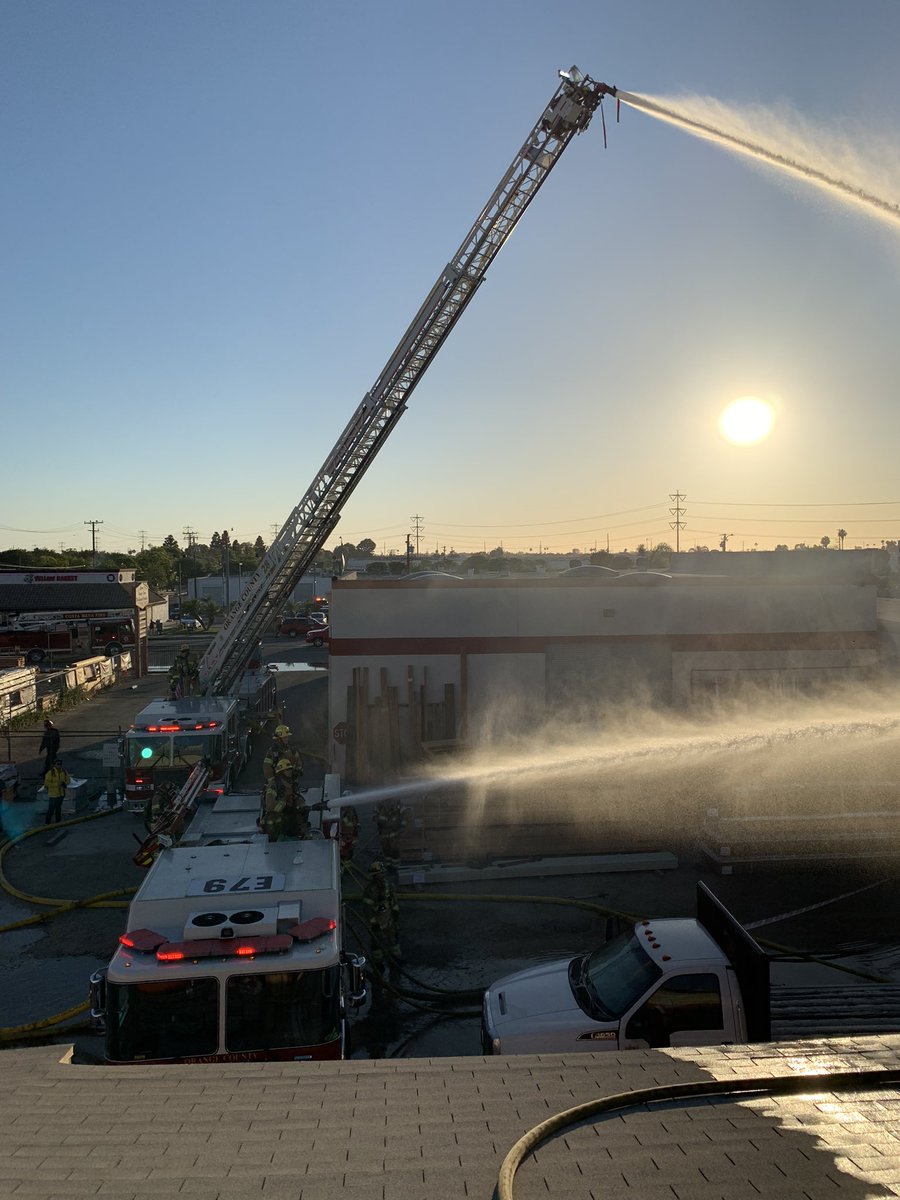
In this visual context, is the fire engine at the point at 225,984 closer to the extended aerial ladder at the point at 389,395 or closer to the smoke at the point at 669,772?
the smoke at the point at 669,772

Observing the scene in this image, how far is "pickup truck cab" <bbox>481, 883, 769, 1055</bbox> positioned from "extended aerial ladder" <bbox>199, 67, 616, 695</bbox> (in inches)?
466

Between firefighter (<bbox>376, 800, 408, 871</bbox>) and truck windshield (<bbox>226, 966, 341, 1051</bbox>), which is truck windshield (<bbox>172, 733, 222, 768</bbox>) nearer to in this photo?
firefighter (<bbox>376, 800, 408, 871</bbox>)

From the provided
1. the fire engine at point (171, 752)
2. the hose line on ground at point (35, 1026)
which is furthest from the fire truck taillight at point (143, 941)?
the fire engine at point (171, 752)

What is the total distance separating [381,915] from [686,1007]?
140 inches

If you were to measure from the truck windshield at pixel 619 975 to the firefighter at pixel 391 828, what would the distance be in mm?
4407

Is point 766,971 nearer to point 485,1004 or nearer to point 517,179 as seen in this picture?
point 485,1004

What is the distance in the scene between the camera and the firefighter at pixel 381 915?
8.76 metres

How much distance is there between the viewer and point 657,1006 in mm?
6227

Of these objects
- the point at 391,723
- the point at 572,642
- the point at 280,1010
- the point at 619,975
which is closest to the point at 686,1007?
the point at 619,975

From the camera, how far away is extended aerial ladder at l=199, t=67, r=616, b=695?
15.2m

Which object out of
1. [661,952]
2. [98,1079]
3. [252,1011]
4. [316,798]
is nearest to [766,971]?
[661,952]

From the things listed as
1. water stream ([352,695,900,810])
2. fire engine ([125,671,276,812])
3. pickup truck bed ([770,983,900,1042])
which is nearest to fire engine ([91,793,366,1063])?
pickup truck bed ([770,983,900,1042])

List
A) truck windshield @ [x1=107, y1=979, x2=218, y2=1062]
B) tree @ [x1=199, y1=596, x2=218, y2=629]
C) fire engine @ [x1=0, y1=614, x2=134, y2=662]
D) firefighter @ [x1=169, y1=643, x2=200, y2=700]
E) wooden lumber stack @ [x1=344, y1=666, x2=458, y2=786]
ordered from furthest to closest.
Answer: tree @ [x1=199, y1=596, x2=218, y2=629] < fire engine @ [x1=0, y1=614, x2=134, y2=662] < firefighter @ [x1=169, y1=643, x2=200, y2=700] < wooden lumber stack @ [x1=344, y1=666, x2=458, y2=786] < truck windshield @ [x1=107, y1=979, x2=218, y2=1062]

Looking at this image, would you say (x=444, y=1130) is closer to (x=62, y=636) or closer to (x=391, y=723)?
(x=391, y=723)
